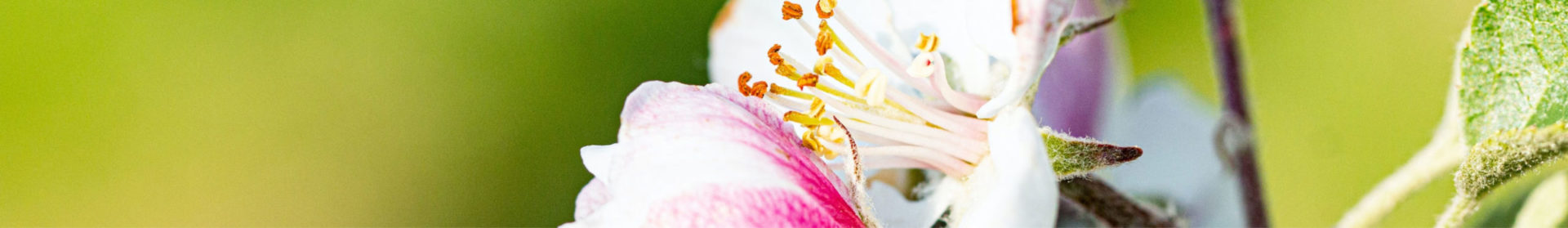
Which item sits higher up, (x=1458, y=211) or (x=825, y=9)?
(x=825, y=9)

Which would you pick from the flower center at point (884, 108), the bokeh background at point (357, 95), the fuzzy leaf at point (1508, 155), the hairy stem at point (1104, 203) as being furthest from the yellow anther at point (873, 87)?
the bokeh background at point (357, 95)

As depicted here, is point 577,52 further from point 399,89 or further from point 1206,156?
point 1206,156

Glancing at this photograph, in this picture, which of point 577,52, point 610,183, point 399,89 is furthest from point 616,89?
point 610,183

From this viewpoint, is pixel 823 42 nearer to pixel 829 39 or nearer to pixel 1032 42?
pixel 829 39

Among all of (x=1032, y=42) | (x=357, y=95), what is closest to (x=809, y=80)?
(x=1032, y=42)

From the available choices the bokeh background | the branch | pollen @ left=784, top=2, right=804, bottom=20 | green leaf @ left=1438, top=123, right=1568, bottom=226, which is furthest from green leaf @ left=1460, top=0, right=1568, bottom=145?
the bokeh background
